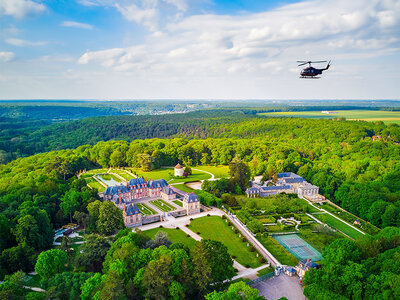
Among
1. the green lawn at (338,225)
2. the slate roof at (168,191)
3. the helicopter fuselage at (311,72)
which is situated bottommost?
the green lawn at (338,225)

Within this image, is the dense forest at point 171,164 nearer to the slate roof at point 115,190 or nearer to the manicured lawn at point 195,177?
the slate roof at point 115,190

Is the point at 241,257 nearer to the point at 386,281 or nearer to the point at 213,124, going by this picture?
the point at 386,281

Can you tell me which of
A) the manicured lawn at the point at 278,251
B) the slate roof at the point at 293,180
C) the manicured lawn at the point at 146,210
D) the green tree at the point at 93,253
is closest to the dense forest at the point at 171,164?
the green tree at the point at 93,253

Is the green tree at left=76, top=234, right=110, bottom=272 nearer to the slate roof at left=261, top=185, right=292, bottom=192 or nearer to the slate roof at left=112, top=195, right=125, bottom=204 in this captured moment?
the slate roof at left=112, top=195, right=125, bottom=204

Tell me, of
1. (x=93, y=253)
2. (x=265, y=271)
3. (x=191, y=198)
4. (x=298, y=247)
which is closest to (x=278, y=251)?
(x=298, y=247)

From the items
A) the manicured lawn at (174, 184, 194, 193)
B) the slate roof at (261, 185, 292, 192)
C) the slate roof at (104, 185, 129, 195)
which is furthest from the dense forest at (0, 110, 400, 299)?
the manicured lawn at (174, 184, 194, 193)
